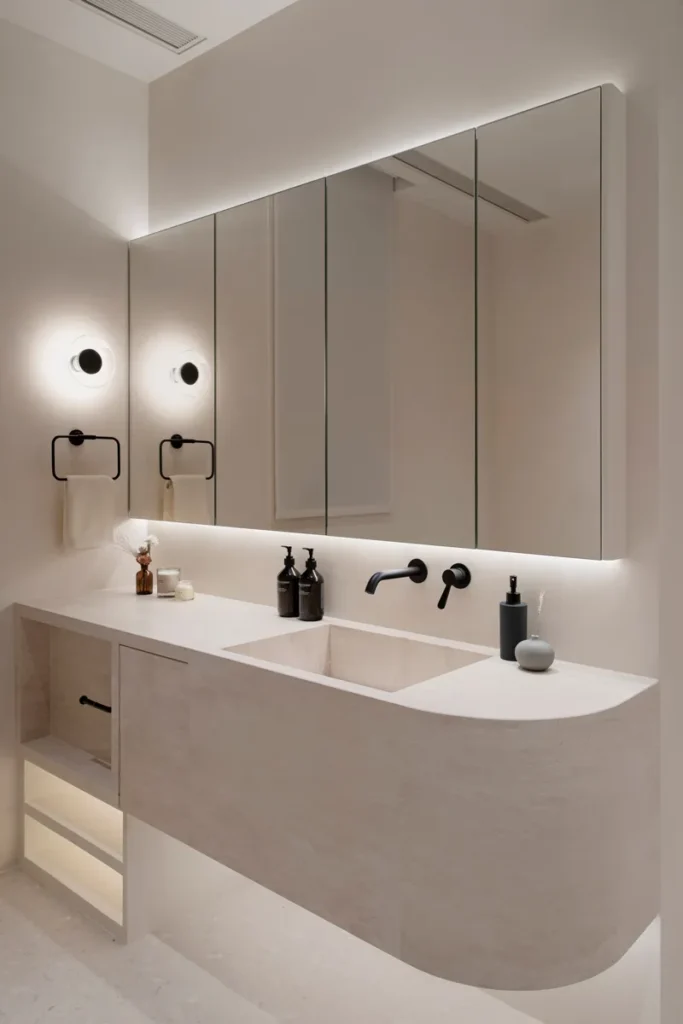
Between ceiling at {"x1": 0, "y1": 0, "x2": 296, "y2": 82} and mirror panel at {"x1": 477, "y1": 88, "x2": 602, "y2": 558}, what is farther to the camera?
ceiling at {"x1": 0, "y1": 0, "x2": 296, "y2": 82}

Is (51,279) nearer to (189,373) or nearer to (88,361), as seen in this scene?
(88,361)

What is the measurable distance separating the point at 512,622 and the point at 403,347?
2.38 ft

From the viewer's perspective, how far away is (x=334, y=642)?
6.81 feet

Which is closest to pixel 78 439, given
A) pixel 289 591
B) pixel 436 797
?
pixel 289 591

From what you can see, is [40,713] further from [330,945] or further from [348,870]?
[348,870]

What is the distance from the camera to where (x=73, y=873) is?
7.84 ft

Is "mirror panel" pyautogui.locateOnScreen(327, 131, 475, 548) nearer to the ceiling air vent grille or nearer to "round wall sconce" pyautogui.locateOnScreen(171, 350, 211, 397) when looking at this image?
"round wall sconce" pyautogui.locateOnScreen(171, 350, 211, 397)

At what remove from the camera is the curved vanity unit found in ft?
4.37

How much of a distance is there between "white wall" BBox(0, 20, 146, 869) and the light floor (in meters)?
0.51

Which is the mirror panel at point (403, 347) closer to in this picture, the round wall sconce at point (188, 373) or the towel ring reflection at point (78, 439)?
the round wall sconce at point (188, 373)

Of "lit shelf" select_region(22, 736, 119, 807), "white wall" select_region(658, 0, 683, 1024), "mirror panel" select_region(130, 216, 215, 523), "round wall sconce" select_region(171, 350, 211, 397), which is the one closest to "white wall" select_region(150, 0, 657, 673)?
"white wall" select_region(658, 0, 683, 1024)

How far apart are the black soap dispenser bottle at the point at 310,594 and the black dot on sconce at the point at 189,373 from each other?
2.41ft

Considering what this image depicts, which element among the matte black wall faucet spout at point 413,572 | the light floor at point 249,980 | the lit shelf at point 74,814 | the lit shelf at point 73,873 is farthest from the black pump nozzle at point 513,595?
the lit shelf at point 73,873

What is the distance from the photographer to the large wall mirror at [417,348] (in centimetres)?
161
